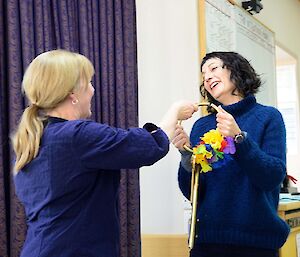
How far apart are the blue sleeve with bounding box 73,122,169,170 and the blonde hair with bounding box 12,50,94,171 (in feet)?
0.38

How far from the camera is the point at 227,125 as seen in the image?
1420 mm

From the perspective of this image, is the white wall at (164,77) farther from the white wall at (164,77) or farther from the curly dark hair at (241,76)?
the curly dark hair at (241,76)

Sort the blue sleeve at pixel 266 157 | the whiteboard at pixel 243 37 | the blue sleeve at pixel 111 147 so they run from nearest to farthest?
the blue sleeve at pixel 111 147, the blue sleeve at pixel 266 157, the whiteboard at pixel 243 37

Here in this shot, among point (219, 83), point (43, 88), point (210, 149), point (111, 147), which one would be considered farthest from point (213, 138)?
point (43, 88)

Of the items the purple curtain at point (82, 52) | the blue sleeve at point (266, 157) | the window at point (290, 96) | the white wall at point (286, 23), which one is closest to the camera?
the blue sleeve at point (266, 157)

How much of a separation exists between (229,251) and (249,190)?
0.20 meters

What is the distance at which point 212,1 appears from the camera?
2834mm

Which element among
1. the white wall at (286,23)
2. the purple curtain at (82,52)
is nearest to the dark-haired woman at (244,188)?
the purple curtain at (82,52)

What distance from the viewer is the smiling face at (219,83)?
A: 1.68 metres

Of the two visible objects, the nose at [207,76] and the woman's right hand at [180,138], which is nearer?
the woman's right hand at [180,138]

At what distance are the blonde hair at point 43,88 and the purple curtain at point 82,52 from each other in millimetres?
730

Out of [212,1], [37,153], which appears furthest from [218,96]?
[212,1]

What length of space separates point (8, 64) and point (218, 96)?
0.90 metres

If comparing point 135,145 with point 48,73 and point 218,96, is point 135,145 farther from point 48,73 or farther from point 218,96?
point 218,96
